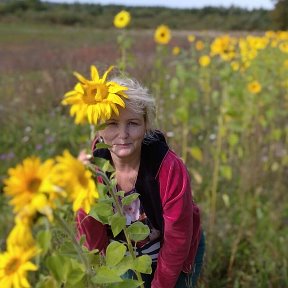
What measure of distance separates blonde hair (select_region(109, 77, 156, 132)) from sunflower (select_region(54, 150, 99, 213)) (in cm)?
43

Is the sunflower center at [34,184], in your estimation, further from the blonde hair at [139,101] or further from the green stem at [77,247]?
the blonde hair at [139,101]

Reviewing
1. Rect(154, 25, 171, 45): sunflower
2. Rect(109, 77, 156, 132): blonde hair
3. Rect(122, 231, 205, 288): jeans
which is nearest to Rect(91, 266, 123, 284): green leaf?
Rect(109, 77, 156, 132): blonde hair

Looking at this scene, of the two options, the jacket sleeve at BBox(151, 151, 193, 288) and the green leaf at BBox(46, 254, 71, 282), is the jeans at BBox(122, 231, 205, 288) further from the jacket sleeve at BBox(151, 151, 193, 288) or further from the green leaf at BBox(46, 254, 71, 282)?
the green leaf at BBox(46, 254, 71, 282)

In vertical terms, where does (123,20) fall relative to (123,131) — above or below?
above

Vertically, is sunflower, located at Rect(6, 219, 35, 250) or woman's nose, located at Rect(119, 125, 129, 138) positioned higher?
woman's nose, located at Rect(119, 125, 129, 138)

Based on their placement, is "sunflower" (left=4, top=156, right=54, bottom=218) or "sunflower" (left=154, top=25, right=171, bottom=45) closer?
"sunflower" (left=4, top=156, right=54, bottom=218)

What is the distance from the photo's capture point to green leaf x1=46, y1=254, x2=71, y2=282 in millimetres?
803

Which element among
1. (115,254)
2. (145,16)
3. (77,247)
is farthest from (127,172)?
(145,16)

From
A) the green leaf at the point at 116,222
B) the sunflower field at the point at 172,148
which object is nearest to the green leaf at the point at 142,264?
the sunflower field at the point at 172,148

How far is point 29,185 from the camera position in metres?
0.70

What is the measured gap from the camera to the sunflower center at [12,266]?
0.77 metres

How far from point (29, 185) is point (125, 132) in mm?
594

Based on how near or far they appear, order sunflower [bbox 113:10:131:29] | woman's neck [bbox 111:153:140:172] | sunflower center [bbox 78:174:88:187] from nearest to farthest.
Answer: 1. sunflower center [bbox 78:174:88:187]
2. woman's neck [bbox 111:153:140:172]
3. sunflower [bbox 113:10:131:29]

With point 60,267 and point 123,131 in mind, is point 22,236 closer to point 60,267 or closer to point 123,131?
point 60,267
